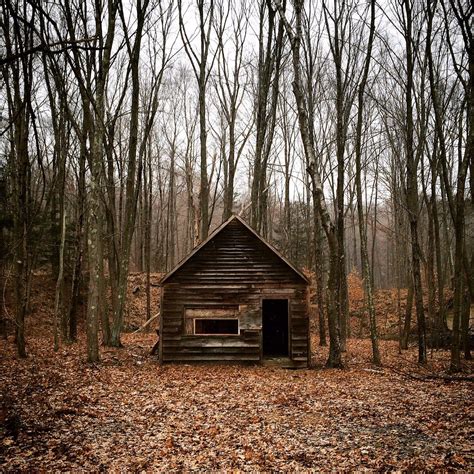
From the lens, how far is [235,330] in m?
18.3

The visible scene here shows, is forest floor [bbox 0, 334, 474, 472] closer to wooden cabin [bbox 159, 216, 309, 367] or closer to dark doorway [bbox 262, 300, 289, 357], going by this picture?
wooden cabin [bbox 159, 216, 309, 367]

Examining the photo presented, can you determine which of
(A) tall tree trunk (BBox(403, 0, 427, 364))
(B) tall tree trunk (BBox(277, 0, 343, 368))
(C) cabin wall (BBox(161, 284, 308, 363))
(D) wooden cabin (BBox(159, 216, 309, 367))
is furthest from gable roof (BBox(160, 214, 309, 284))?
(A) tall tree trunk (BBox(403, 0, 427, 364))

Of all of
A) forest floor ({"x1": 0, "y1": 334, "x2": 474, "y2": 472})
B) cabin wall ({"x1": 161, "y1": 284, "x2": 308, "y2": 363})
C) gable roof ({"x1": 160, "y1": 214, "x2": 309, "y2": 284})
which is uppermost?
gable roof ({"x1": 160, "y1": 214, "x2": 309, "y2": 284})

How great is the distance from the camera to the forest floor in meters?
5.85

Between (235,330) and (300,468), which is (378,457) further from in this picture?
(235,330)

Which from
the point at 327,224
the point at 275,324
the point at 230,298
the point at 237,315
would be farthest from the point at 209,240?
the point at 275,324

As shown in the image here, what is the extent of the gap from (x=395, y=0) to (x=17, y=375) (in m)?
15.9

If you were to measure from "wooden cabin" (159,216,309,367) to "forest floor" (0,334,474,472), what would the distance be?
1.17 m

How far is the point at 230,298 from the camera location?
13.9 m

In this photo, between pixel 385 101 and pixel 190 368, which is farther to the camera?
pixel 385 101

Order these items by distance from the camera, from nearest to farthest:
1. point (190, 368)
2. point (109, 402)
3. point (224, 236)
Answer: point (109, 402)
point (190, 368)
point (224, 236)

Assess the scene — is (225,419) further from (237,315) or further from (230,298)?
(230,298)

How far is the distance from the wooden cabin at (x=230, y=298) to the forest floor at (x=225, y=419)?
1.17m

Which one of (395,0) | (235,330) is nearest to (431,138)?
(395,0)
